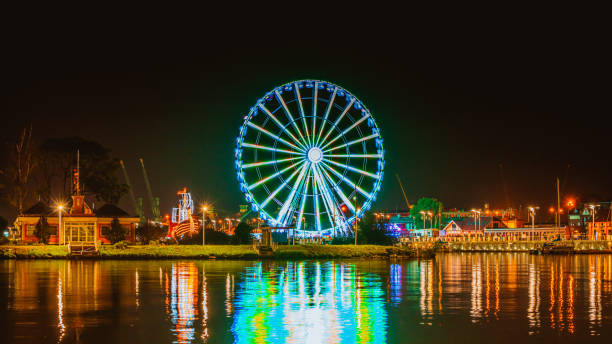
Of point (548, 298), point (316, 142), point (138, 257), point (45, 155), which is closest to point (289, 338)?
point (548, 298)

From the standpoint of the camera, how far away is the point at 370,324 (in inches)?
843

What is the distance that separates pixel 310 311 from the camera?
79.4 feet

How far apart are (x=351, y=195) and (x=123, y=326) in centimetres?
5154

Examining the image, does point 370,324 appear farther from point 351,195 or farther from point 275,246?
point 351,195

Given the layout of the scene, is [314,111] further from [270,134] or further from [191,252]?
[191,252]

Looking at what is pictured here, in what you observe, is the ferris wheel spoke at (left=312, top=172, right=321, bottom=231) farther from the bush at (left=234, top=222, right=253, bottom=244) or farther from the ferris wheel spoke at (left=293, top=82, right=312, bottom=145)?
the bush at (left=234, top=222, right=253, bottom=244)

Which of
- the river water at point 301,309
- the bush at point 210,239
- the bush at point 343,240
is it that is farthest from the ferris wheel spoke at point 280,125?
the river water at point 301,309

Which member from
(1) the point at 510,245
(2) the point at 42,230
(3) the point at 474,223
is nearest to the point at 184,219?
(2) the point at 42,230

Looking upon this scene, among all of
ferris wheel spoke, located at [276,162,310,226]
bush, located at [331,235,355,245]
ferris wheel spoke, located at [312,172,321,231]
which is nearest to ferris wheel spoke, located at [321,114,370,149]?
ferris wheel spoke, located at [276,162,310,226]

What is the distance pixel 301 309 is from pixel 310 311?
552 mm

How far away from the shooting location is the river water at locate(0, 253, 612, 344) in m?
19.6

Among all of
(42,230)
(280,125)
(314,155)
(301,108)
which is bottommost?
(42,230)

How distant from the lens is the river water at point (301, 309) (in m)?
19.6

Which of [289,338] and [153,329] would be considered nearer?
[289,338]
